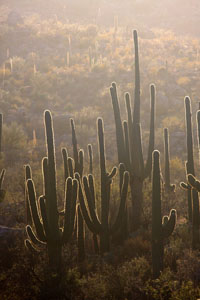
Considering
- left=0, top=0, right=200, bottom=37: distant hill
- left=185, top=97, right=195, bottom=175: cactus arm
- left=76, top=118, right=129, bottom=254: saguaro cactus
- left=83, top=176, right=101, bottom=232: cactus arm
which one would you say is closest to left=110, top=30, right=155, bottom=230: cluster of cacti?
left=185, top=97, right=195, bottom=175: cactus arm

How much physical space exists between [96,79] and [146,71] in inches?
157

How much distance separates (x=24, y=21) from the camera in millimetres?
36438

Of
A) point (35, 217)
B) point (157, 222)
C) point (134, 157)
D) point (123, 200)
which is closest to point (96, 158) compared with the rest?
point (134, 157)

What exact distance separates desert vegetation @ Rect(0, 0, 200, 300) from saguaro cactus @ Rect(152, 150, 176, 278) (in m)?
0.02

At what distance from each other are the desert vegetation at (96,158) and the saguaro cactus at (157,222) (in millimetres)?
18

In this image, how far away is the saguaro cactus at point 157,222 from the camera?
5555 millimetres

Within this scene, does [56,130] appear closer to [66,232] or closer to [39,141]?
[39,141]

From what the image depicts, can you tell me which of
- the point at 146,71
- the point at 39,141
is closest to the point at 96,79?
the point at 146,71

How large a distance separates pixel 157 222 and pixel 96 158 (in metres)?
9.05

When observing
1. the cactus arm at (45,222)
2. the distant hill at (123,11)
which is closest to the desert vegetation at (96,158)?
the cactus arm at (45,222)

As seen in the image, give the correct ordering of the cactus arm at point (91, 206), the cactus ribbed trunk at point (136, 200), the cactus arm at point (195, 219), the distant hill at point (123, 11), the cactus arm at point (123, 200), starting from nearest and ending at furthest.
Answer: the cactus arm at point (91, 206), the cactus arm at point (123, 200), the cactus arm at point (195, 219), the cactus ribbed trunk at point (136, 200), the distant hill at point (123, 11)

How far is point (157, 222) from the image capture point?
18.4 feet

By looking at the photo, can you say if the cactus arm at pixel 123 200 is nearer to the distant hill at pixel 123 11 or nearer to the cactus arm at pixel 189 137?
the cactus arm at pixel 189 137

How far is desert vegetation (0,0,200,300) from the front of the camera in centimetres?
569
